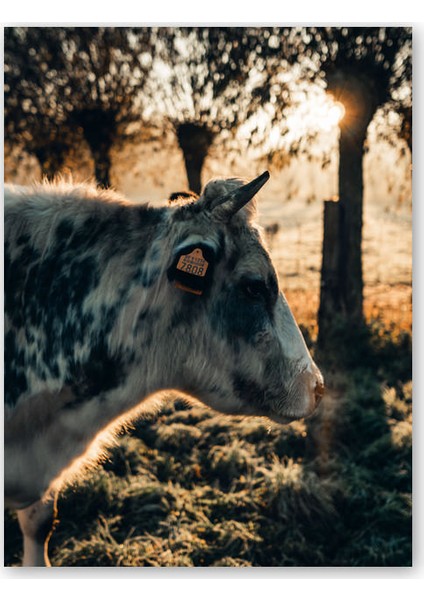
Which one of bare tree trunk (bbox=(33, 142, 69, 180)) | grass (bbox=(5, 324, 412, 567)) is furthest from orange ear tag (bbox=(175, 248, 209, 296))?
bare tree trunk (bbox=(33, 142, 69, 180))

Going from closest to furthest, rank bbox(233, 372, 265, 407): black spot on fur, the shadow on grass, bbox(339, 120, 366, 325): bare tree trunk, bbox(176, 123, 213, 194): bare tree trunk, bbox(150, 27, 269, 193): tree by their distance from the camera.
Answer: bbox(233, 372, 265, 407): black spot on fur < the shadow on grass < bbox(150, 27, 269, 193): tree < bbox(176, 123, 213, 194): bare tree trunk < bbox(339, 120, 366, 325): bare tree trunk

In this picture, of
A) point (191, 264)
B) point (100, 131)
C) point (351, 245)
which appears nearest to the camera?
point (191, 264)

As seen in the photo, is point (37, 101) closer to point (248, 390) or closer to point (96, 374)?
point (96, 374)

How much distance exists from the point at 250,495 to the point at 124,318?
6.65ft

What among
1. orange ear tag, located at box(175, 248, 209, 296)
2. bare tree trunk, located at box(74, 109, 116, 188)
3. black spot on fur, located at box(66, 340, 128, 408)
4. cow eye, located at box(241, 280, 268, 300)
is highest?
bare tree trunk, located at box(74, 109, 116, 188)

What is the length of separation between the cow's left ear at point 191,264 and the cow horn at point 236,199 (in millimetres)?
125

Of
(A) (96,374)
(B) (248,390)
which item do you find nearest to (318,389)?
(B) (248,390)

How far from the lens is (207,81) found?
14.2ft

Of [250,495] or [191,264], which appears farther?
[250,495]

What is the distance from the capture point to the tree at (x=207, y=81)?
4.08 meters

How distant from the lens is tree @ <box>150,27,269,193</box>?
4078 mm

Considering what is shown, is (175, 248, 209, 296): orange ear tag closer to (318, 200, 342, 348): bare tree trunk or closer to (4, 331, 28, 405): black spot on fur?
(4, 331, 28, 405): black spot on fur
